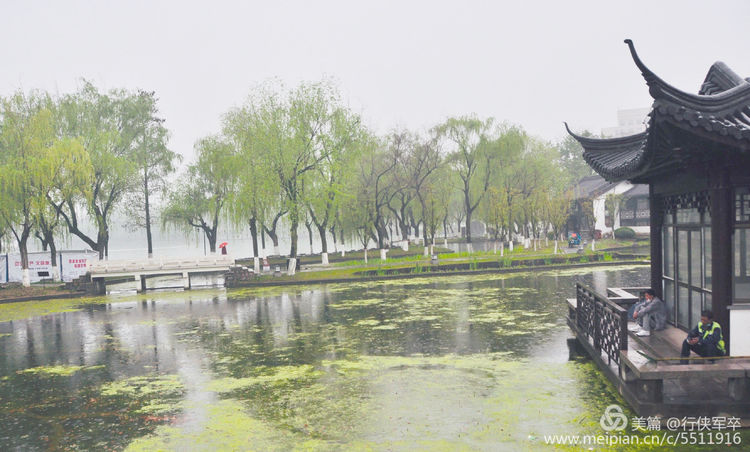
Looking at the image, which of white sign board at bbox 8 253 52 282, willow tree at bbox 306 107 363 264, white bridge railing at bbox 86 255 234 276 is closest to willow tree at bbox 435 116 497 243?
willow tree at bbox 306 107 363 264

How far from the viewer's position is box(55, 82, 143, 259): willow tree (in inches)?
1283

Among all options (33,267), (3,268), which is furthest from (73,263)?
(3,268)

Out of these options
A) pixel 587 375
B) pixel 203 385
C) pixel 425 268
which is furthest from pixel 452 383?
pixel 425 268

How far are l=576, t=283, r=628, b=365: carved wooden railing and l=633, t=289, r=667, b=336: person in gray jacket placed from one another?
46 cm

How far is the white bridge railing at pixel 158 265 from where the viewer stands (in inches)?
1129

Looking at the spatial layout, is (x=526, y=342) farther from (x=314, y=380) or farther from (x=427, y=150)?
(x=427, y=150)

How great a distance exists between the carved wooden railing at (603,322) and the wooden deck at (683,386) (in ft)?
1.32

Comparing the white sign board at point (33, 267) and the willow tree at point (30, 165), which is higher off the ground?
the willow tree at point (30, 165)

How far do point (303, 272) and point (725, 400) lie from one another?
25854mm

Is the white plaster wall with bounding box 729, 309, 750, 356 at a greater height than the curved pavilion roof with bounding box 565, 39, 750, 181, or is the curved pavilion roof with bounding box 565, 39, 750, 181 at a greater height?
the curved pavilion roof with bounding box 565, 39, 750, 181

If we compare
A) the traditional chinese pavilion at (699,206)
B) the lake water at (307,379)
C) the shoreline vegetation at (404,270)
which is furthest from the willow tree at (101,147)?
the traditional chinese pavilion at (699,206)

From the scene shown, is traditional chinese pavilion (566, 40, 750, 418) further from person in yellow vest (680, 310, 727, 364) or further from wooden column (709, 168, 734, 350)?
person in yellow vest (680, 310, 727, 364)

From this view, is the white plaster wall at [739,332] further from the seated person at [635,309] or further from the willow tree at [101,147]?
the willow tree at [101,147]

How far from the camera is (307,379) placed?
34.6ft
